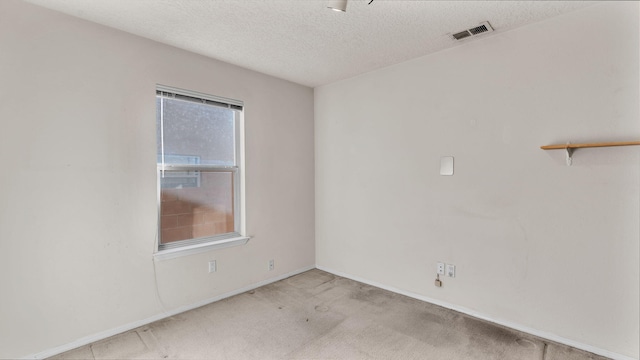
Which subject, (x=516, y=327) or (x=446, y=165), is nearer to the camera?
(x=516, y=327)

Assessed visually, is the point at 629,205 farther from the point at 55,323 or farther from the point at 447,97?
the point at 55,323

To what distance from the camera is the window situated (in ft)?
8.96

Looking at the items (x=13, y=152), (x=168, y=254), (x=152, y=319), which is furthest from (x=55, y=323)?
(x=13, y=152)

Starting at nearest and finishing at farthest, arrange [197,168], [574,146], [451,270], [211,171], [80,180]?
[574,146] < [80,180] < [451,270] < [197,168] < [211,171]

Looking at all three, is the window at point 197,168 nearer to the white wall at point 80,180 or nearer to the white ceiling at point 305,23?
the white wall at point 80,180

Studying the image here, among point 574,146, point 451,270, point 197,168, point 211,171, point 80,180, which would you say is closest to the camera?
point 574,146

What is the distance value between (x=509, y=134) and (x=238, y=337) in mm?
2806

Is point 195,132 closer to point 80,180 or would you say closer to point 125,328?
point 80,180

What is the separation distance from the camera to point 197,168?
2.92 metres

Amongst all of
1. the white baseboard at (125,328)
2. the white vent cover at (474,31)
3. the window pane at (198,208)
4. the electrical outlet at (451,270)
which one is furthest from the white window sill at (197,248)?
the white vent cover at (474,31)

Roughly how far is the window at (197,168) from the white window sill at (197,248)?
4 cm

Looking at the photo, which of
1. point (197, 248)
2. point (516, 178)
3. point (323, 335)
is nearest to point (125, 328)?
point (197, 248)

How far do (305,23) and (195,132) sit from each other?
1516 mm

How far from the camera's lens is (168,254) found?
2.65 metres
